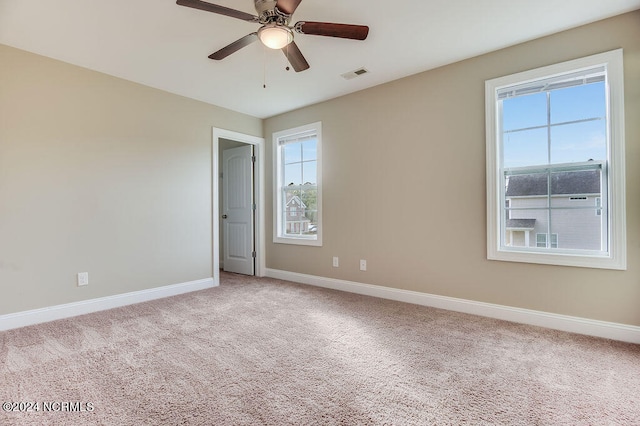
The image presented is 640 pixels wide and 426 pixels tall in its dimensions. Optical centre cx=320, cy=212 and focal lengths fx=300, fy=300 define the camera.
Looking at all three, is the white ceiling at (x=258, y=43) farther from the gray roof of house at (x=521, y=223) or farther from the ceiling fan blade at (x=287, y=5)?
the gray roof of house at (x=521, y=223)

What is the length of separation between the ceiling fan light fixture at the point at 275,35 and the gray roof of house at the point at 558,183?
7.77 feet

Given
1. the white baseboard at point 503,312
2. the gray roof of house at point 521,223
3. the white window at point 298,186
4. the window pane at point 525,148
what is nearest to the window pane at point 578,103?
the window pane at point 525,148

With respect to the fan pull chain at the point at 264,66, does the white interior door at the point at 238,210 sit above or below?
below

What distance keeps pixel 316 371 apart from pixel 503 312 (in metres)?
1.95

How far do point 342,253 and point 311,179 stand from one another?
119cm

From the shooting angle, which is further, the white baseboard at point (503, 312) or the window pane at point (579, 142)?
the window pane at point (579, 142)

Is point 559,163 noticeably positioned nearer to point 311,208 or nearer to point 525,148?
point 525,148

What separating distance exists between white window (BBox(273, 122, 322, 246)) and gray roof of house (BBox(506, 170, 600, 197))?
2294mm

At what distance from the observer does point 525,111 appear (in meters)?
2.80

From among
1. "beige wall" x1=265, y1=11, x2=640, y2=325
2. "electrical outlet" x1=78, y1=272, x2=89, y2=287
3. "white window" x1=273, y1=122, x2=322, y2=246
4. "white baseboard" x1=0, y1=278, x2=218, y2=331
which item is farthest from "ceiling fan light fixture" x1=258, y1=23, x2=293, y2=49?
"white baseboard" x1=0, y1=278, x2=218, y2=331

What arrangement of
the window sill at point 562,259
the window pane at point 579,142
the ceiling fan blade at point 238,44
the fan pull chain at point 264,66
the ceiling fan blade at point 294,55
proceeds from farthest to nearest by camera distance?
the fan pull chain at point 264,66
the window pane at point 579,142
the window sill at point 562,259
the ceiling fan blade at point 294,55
the ceiling fan blade at point 238,44

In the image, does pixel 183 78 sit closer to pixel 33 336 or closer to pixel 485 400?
pixel 33 336

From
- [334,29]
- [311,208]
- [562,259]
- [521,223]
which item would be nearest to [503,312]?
[562,259]

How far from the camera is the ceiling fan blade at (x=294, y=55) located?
2229 mm
